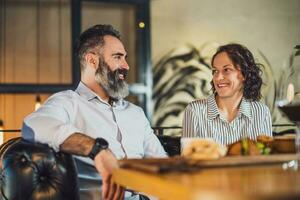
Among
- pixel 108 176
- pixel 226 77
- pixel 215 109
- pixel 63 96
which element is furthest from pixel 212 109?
pixel 108 176

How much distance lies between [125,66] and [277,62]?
463cm

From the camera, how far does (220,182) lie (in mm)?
919

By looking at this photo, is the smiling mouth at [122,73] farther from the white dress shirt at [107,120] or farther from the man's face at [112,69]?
the white dress shirt at [107,120]

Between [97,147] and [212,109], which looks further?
[212,109]

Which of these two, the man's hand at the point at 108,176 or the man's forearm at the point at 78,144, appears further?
the man's forearm at the point at 78,144

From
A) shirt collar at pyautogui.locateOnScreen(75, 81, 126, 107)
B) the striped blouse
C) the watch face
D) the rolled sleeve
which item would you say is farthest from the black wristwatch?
the striped blouse

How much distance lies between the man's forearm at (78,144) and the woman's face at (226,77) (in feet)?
3.33

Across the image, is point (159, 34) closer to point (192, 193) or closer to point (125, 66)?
point (125, 66)

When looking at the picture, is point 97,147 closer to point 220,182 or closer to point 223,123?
point 220,182

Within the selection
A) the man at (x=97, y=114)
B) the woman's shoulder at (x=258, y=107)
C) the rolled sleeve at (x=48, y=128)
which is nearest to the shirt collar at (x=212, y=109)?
the woman's shoulder at (x=258, y=107)

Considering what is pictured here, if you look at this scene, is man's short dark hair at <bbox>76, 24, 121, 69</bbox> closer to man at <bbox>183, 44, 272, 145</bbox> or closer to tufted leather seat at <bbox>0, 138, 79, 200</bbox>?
man at <bbox>183, 44, 272, 145</bbox>

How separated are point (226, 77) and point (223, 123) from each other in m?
0.24

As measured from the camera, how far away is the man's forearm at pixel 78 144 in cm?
152

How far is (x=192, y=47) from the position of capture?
6164 mm
